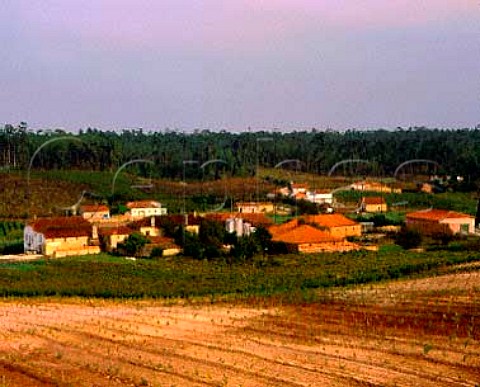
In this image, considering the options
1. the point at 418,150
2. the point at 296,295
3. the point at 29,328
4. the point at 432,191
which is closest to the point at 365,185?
the point at 432,191

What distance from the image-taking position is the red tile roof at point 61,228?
41.2m

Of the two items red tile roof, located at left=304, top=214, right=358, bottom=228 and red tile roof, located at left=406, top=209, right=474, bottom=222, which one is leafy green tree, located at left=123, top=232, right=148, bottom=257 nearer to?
red tile roof, located at left=304, top=214, right=358, bottom=228

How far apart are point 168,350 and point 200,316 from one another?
176 inches

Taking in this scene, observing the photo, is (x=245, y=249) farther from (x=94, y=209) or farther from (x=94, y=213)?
(x=94, y=209)

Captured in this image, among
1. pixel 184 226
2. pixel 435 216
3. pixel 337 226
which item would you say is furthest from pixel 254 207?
pixel 184 226

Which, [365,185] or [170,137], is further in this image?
[170,137]

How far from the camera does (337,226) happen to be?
46812mm

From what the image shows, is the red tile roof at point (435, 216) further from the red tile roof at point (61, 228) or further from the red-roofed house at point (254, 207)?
the red tile roof at point (61, 228)

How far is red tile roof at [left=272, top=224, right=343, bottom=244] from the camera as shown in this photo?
4069cm

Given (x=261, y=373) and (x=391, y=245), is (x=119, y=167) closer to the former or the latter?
(x=391, y=245)

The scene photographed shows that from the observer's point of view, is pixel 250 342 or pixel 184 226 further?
pixel 184 226

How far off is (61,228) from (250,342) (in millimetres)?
26045

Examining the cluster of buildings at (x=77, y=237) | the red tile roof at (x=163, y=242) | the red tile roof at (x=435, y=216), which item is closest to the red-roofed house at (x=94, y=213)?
the cluster of buildings at (x=77, y=237)

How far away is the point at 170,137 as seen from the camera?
132625 mm
